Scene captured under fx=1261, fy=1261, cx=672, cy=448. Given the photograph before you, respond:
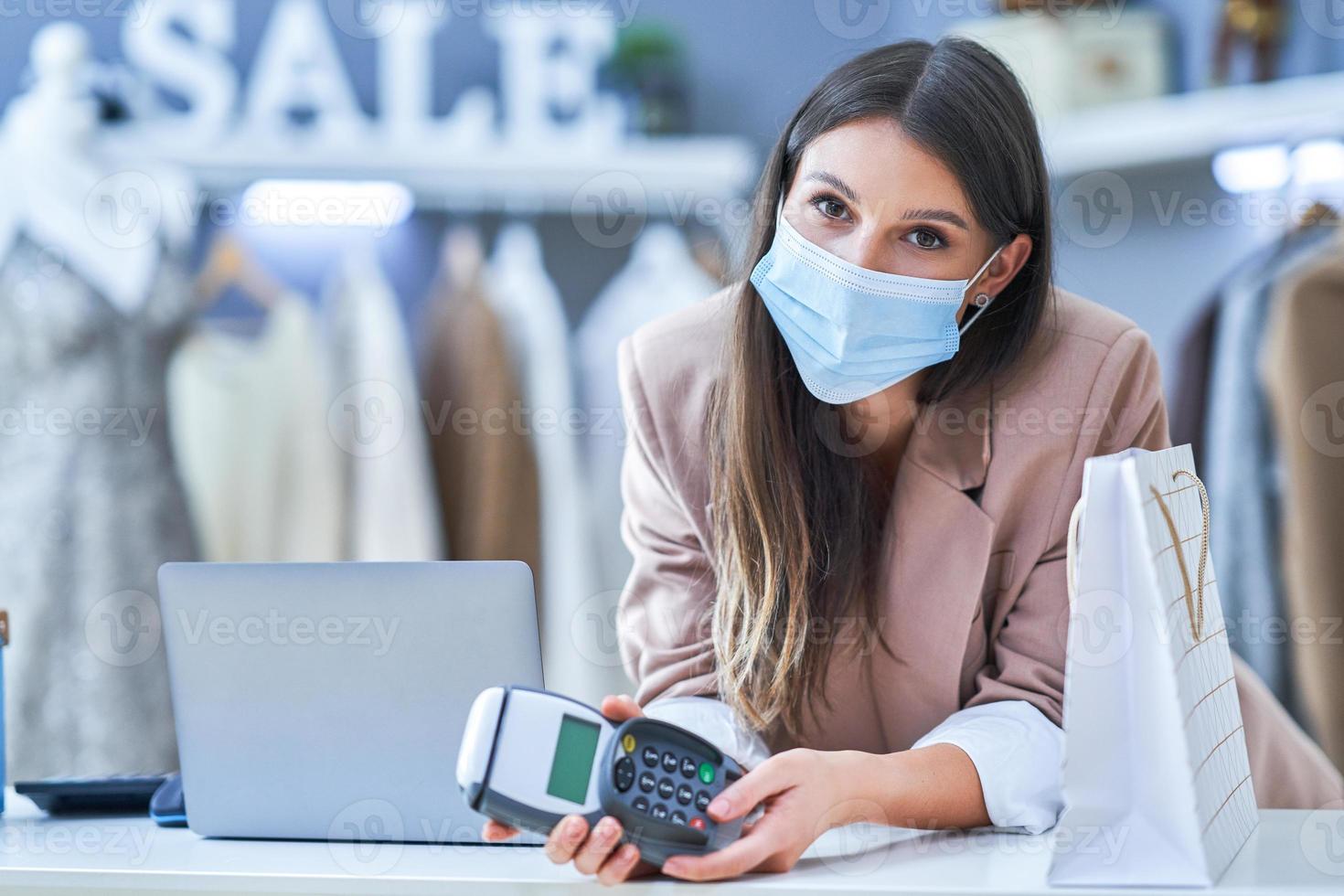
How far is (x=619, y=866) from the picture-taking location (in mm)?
704

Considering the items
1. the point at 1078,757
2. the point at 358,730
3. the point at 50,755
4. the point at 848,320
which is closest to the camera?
the point at 1078,757

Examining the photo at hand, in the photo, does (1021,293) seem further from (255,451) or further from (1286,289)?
(255,451)

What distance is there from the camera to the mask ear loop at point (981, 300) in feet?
3.67

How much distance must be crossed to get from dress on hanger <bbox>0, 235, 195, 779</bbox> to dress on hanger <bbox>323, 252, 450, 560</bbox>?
0.28 m

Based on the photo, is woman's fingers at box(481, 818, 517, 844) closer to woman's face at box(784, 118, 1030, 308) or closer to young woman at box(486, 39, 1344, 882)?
young woman at box(486, 39, 1344, 882)

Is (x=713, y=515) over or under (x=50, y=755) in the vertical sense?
over

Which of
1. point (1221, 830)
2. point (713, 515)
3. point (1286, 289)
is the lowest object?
point (1221, 830)

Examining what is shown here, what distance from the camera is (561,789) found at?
703mm

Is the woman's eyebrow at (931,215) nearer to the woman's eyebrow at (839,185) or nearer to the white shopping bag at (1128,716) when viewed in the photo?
the woman's eyebrow at (839,185)

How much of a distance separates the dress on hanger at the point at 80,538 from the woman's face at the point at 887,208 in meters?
1.27

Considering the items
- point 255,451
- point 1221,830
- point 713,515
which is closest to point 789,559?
point 713,515

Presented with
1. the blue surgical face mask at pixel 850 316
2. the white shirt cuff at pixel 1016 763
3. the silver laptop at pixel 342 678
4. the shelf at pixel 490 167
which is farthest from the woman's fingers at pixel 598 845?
the shelf at pixel 490 167

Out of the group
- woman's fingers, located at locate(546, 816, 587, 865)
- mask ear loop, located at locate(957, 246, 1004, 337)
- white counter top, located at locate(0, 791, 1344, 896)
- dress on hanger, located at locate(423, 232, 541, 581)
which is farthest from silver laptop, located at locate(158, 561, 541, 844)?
dress on hanger, located at locate(423, 232, 541, 581)

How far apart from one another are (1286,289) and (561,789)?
4.70 ft
